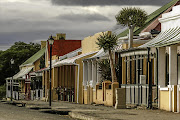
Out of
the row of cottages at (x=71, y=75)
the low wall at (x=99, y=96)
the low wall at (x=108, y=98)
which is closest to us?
the low wall at (x=108, y=98)

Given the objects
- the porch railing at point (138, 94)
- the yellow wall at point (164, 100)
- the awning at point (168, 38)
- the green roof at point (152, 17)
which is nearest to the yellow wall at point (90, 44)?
the green roof at point (152, 17)

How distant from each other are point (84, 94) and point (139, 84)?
10876 millimetres

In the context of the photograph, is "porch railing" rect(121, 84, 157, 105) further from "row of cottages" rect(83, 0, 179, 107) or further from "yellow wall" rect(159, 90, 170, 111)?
"yellow wall" rect(159, 90, 170, 111)

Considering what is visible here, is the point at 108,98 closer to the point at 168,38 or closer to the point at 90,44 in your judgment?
the point at 168,38

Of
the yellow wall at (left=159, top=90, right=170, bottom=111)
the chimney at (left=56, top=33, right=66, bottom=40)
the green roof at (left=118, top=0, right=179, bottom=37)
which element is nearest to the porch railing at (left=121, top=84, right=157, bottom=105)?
the yellow wall at (left=159, top=90, right=170, bottom=111)

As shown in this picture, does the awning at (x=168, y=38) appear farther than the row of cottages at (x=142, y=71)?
No

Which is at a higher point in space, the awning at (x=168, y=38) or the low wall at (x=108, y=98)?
the awning at (x=168, y=38)

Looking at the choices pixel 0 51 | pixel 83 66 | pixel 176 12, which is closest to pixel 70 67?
pixel 83 66

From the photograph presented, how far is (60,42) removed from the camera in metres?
58.5

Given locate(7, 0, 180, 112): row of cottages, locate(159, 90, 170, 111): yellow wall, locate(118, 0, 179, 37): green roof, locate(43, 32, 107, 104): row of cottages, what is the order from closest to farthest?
1. locate(7, 0, 180, 112): row of cottages
2. locate(159, 90, 170, 111): yellow wall
3. locate(118, 0, 179, 37): green roof
4. locate(43, 32, 107, 104): row of cottages

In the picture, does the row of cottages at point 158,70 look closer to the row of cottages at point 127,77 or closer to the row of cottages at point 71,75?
the row of cottages at point 127,77

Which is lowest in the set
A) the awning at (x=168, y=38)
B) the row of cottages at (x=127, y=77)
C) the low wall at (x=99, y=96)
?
the low wall at (x=99, y=96)

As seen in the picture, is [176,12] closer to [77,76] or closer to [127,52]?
[127,52]

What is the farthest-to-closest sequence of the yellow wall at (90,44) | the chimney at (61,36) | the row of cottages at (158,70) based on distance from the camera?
the chimney at (61,36) → the yellow wall at (90,44) → the row of cottages at (158,70)
